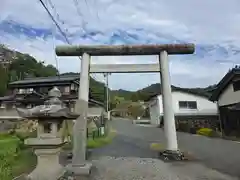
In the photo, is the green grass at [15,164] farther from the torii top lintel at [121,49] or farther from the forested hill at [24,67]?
the forested hill at [24,67]

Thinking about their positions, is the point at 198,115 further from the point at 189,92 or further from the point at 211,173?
the point at 211,173

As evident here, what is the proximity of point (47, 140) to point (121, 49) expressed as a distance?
5440mm

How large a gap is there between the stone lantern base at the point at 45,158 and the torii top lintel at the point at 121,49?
488 centimetres

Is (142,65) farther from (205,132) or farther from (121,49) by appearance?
(205,132)

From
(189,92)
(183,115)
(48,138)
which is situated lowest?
(48,138)

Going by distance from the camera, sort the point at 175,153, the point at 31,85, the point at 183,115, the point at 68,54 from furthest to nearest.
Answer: the point at 31,85
the point at 183,115
the point at 68,54
the point at 175,153

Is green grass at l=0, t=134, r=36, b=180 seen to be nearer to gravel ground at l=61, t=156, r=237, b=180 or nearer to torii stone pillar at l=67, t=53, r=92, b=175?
torii stone pillar at l=67, t=53, r=92, b=175

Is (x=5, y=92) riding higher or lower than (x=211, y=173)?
higher

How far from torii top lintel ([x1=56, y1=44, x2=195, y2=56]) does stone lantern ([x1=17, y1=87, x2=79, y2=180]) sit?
4.03 meters

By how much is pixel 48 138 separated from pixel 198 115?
2670 cm

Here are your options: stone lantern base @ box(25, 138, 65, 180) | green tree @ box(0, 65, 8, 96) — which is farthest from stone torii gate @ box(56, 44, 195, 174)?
green tree @ box(0, 65, 8, 96)

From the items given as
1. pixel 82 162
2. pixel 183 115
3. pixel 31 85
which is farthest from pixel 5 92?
pixel 82 162

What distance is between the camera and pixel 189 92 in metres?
30.7

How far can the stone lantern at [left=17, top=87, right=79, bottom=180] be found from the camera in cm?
554
